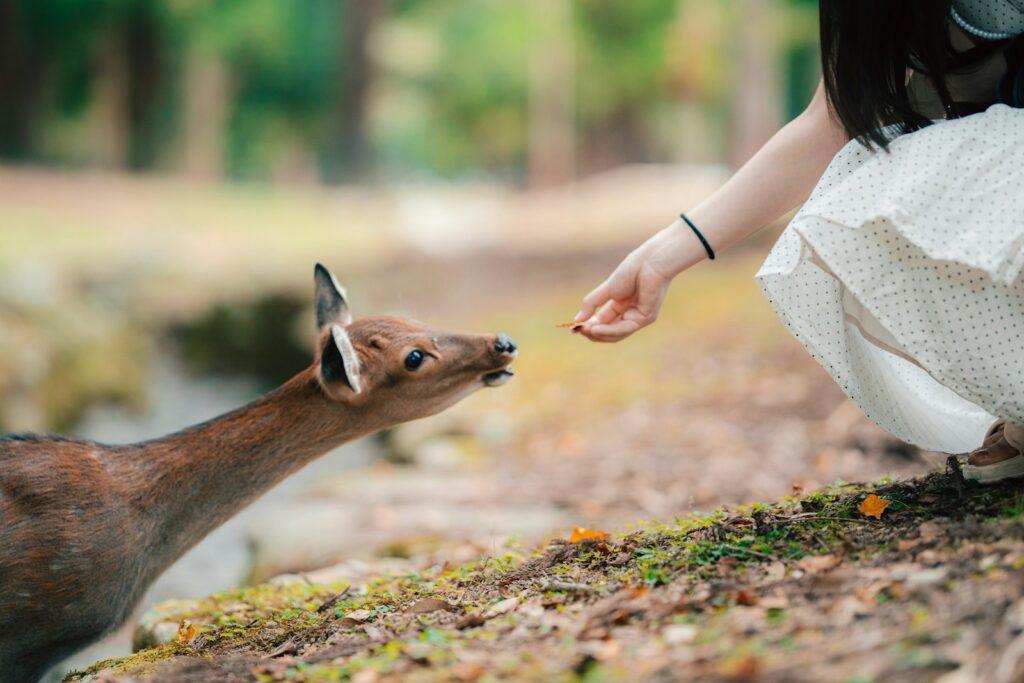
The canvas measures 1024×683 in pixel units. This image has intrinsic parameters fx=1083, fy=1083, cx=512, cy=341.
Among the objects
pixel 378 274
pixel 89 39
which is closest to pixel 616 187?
pixel 378 274

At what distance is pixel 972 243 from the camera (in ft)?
8.58

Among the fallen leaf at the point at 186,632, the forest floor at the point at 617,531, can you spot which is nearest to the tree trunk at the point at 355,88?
the forest floor at the point at 617,531

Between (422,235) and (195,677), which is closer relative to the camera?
(195,677)

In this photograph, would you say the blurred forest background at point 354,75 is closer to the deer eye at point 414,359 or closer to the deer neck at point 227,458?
the deer eye at point 414,359

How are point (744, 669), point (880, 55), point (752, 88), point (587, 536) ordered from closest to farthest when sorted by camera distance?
1. point (744, 669)
2. point (880, 55)
3. point (587, 536)
4. point (752, 88)

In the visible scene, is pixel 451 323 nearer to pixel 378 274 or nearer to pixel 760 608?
pixel 378 274

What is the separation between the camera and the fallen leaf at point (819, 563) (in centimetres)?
264

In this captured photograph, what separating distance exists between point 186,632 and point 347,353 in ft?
3.46

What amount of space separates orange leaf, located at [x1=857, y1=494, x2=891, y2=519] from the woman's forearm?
32.7 inches

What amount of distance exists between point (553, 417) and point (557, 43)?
61.7 ft

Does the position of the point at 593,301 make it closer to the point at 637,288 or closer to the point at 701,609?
the point at 637,288

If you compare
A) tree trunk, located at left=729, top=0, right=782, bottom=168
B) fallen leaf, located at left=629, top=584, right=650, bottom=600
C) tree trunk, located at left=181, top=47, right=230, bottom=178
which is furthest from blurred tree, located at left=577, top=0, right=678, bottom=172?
fallen leaf, located at left=629, top=584, right=650, bottom=600

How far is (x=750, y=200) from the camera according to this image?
10.3ft

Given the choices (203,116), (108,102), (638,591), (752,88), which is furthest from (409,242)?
(638,591)
